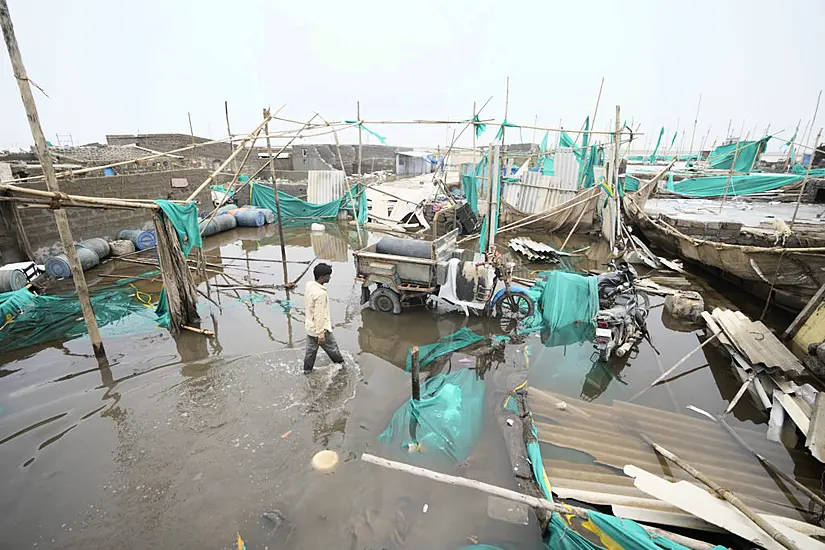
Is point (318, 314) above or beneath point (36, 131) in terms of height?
beneath

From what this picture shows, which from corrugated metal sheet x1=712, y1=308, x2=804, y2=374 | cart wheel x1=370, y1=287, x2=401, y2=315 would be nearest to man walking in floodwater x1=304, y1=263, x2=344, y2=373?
cart wheel x1=370, y1=287, x2=401, y2=315

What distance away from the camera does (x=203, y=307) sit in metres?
7.94

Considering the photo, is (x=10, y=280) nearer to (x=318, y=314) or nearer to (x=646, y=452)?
(x=318, y=314)

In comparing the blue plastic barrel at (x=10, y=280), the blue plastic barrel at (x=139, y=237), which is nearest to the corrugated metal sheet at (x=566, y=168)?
the blue plastic barrel at (x=139, y=237)

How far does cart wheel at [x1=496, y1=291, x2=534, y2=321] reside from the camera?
24.0ft

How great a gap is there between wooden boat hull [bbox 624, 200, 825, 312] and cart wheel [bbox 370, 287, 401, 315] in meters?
7.26

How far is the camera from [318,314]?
17.1ft

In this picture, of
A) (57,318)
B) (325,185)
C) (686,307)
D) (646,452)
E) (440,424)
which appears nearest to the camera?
(646,452)

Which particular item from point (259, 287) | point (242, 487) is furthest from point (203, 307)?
point (242, 487)

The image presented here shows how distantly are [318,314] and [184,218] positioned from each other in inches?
128

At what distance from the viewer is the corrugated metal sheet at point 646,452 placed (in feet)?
11.5

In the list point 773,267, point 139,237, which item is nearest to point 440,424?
point 773,267

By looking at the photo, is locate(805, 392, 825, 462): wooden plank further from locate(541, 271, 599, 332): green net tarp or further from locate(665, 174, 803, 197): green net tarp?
locate(665, 174, 803, 197): green net tarp

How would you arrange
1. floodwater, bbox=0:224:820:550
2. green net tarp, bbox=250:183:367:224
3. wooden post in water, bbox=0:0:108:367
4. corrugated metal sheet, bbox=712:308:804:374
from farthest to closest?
green net tarp, bbox=250:183:367:224 < corrugated metal sheet, bbox=712:308:804:374 < wooden post in water, bbox=0:0:108:367 < floodwater, bbox=0:224:820:550
